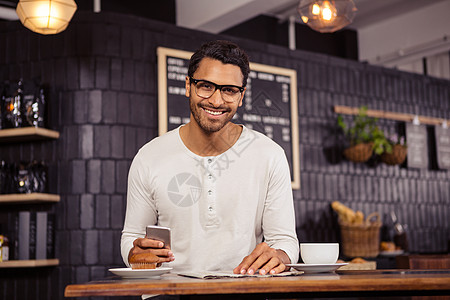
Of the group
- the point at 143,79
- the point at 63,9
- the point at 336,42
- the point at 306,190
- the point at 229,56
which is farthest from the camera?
the point at 336,42

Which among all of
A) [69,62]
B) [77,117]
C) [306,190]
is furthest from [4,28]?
[306,190]

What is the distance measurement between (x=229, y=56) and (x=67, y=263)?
105 inches

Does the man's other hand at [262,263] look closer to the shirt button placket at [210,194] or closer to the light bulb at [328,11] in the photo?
the shirt button placket at [210,194]

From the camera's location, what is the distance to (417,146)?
238 inches

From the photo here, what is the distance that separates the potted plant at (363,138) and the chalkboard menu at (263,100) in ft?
1.76

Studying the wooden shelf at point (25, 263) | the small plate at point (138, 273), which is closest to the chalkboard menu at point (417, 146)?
the wooden shelf at point (25, 263)

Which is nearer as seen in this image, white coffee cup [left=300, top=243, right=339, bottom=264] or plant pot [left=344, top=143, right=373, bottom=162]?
white coffee cup [left=300, top=243, right=339, bottom=264]

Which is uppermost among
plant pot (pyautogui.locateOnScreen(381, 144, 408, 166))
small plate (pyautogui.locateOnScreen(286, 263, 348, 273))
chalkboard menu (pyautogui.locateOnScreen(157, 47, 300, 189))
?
chalkboard menu (pyautogui.locateOnScreen(157, 47, 300, 189))

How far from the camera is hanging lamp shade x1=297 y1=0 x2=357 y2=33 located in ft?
13.1

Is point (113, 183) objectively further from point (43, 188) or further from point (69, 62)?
point (69, 62)

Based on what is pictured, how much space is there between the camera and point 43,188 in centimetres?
423

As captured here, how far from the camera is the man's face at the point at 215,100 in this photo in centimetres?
201

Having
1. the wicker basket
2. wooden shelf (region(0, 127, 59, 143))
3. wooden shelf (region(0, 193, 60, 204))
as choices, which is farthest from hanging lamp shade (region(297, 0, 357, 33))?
wooden shelf (region(0, 193, 60, 204))

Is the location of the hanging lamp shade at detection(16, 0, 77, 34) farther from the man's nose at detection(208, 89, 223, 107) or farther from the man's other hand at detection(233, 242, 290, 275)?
the man's other hand at detection(233, 242, 290, 275)
